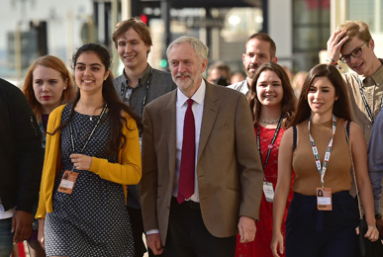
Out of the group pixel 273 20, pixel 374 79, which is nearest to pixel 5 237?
pixel 374 79

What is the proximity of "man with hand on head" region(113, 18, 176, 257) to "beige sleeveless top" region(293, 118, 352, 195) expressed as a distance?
139 cm

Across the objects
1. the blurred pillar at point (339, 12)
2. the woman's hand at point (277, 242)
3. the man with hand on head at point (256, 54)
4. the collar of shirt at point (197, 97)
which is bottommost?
the woman's hand at point (277, 242)

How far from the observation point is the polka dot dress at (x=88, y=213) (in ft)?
16.6

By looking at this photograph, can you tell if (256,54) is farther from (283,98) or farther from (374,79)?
(374,79)

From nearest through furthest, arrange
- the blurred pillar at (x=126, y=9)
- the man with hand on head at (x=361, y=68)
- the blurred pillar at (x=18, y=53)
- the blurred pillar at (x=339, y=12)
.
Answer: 1. the man with hand on head at (x=361, y=68)
2. the blurred pillar at (x=339, y=12)
3. the blurred pillar at (x=126, y=9)
4. the blurred pillar at (x=18, y=53)

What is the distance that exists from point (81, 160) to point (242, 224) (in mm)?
1100

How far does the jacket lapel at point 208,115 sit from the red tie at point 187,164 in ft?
0.26

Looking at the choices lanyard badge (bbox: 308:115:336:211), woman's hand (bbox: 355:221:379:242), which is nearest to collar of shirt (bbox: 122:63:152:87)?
lanyard badge (bbox: 308:115:336:211)

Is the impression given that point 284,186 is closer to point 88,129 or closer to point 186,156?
point 186,156

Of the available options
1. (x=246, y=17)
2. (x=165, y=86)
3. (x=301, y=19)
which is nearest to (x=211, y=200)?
(x=165, y=86)

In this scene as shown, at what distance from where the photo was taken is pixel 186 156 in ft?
16.6

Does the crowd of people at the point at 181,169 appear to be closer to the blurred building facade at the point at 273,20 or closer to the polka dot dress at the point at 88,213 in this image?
the polka dot dress at the point at 88,213

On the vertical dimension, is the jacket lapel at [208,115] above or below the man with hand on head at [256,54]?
below

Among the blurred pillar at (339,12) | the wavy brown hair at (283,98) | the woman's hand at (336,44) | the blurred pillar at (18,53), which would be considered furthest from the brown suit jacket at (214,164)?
the blurred pillar at (18,53)
